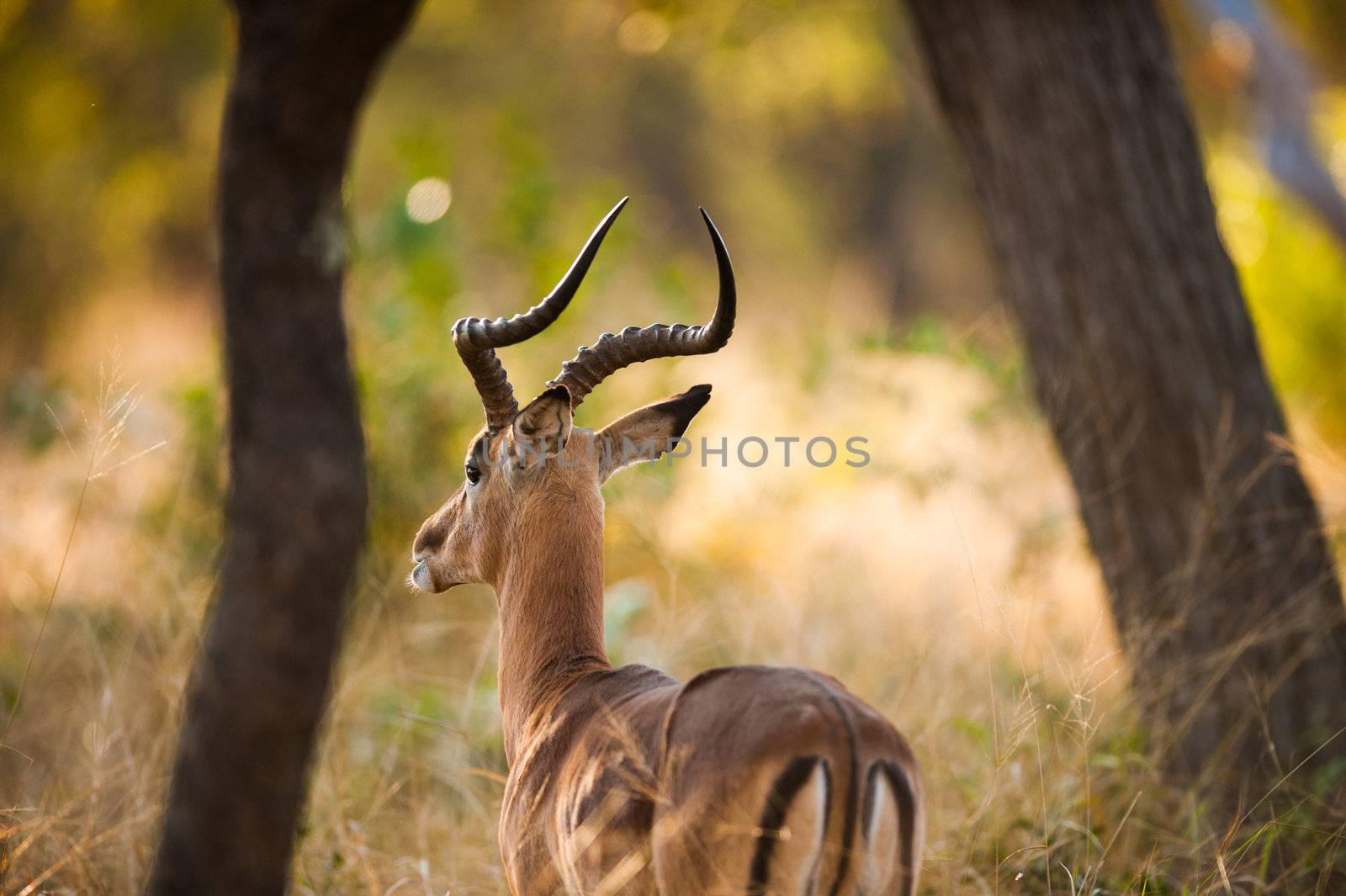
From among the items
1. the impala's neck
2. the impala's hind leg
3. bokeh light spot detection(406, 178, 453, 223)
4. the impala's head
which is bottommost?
the impala's hind leg

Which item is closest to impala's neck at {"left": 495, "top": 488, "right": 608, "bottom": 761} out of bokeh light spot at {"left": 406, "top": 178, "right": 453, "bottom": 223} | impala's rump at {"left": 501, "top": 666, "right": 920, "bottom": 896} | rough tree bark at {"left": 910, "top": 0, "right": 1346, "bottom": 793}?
impala's rump at {"left": 501, "top": 666, "right": 920, "bottom": 896}

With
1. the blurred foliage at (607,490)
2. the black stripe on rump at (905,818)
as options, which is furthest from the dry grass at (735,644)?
the black stripe on rump at (905,818)

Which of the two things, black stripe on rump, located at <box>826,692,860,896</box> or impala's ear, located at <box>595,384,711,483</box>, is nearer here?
black stripe on rump, located at <box>826,692,860,896</box>

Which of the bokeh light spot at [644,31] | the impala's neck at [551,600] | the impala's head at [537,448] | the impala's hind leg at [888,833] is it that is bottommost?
the impala's hind leg at [888,833]

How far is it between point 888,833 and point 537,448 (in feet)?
4.67

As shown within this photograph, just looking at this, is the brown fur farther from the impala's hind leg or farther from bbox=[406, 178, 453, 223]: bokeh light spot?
bbox=[406, 178, 453, 223]: bokeh light spot

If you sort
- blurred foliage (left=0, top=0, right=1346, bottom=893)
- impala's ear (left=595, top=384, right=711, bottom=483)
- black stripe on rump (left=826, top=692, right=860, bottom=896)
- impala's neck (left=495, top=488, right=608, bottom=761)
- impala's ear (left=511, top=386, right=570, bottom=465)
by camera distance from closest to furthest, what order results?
black stripe on rump (left=826, top=692, right=860, bottom=896) → impala's ear (left=511, top=386, right=570, bottom=465) → impala's neck (left=495, top=488, right=608, bottom=761) → impala's ear (left=595, top=384, right=711, bottom=483) → blurred foliage (left=0, top=0, right=1346, bottom=893)

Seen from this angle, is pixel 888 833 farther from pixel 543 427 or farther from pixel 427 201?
pixel 427 201

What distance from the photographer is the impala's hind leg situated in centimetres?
217

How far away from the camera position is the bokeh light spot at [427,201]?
681cm

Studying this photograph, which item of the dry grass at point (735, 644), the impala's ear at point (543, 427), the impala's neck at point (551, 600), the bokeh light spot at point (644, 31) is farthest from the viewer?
the bokeh light spot at point (644, 31)

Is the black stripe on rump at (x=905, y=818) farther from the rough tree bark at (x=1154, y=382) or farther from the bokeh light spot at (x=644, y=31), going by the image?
the bokeh light spot at (x=644, y=31)

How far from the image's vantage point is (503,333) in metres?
2.95

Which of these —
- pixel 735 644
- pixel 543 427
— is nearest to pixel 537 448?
pixel 543 427
